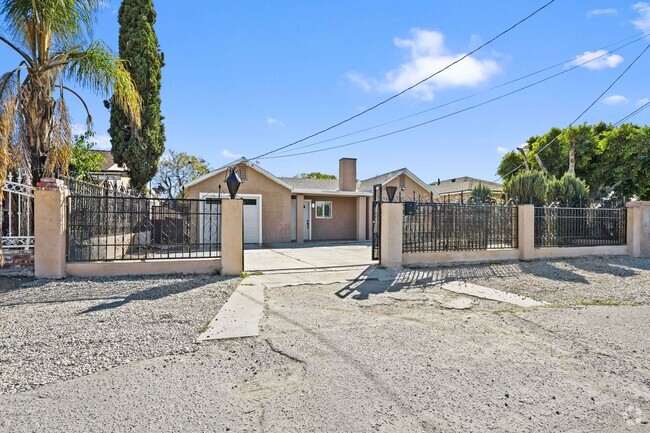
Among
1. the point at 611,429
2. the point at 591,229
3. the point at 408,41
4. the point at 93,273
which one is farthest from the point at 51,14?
the point at 591,229

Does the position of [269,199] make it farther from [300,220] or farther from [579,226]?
[579,226]

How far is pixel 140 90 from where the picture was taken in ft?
49.2

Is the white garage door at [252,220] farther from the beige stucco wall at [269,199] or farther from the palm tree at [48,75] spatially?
the palm tree at [48,75]

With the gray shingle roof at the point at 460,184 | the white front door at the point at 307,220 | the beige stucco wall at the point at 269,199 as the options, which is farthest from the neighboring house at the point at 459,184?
the beige stucco wall at the point at 269,199

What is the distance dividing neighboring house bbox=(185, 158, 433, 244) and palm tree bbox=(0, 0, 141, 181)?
8.27 metres

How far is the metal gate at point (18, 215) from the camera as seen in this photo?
762 cm

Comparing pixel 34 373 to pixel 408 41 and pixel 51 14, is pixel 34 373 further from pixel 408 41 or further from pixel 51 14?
pixel 408 41

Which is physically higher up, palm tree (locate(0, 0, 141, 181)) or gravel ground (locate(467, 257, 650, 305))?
palm tree (locate(0, 0, 141, 181))

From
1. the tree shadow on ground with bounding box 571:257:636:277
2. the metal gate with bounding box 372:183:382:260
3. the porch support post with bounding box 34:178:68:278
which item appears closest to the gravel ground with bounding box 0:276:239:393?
the porch support post with bounding box 34:178:68:278

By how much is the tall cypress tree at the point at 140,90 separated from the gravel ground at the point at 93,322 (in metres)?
8.93

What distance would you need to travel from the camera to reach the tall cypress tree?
14.8 meters

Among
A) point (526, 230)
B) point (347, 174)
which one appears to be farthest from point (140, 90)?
point (526, 230)

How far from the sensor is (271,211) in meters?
17.9

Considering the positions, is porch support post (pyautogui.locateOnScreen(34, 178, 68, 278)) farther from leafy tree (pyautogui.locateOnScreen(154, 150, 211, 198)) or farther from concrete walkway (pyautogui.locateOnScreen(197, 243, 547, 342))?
leafy tree (pyautogui.locateOnScreen(154, 150, 211, 198))
